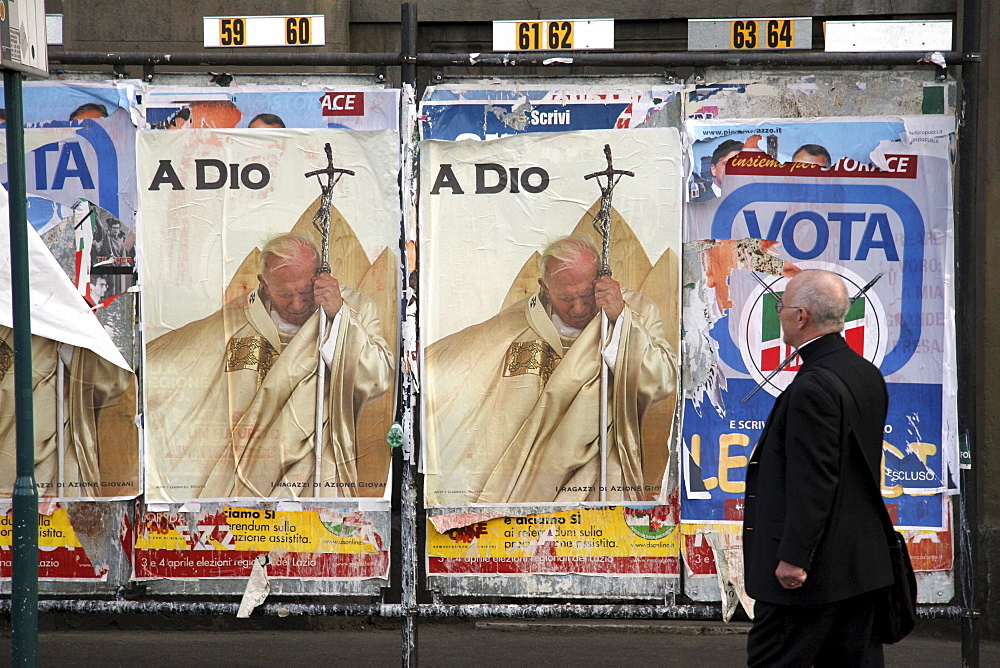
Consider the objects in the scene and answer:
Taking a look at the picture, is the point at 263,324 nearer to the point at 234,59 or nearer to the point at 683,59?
the point at 234,59

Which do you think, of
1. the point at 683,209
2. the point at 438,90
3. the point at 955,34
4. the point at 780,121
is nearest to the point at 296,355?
the point at 438,90

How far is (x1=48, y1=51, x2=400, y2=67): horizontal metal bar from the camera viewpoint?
13.6 ft

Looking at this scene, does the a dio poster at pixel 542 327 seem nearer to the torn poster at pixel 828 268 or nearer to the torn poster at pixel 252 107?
the torn poster at pixel 828 268

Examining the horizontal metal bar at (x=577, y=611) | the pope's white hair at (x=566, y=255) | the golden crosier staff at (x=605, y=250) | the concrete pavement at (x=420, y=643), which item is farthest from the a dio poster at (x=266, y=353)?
the concrete pavement at (x=420, y=643)

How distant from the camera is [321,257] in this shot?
14.3ft

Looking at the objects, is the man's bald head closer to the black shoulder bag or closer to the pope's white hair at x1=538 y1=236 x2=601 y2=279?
the black shoulder bag

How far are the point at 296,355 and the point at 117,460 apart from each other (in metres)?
0.91

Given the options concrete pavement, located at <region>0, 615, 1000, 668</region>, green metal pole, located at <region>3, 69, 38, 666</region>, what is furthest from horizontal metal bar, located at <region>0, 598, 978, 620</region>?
concrete pavement, located at <region>0, 615, 1000, 668</region>

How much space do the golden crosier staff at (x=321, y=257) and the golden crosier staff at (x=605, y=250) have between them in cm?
108

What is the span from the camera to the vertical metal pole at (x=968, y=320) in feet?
13.6

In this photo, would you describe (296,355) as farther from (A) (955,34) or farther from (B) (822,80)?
(A) (955,34)

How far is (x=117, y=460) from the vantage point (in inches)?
173

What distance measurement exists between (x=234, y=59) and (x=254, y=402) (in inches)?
56.6

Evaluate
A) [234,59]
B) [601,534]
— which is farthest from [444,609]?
[234,59]
